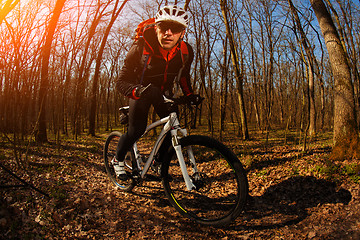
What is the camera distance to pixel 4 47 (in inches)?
203

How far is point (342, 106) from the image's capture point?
12.7ft

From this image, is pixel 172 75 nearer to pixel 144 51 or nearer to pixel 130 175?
pixel 144 51

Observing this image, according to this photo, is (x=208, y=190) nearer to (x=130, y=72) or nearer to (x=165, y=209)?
(x=165, y=209)

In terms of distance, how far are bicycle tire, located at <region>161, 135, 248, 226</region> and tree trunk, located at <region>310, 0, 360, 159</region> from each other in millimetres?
2642

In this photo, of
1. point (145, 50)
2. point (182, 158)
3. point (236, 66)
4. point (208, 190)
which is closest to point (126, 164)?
point (182, 158)

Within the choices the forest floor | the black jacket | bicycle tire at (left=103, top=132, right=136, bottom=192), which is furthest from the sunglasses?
the forest floor

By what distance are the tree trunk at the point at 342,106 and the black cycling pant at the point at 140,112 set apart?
334cm

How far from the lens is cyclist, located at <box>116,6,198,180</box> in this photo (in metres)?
2.49

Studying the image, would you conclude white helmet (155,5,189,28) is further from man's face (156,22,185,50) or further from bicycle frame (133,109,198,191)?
bicycle frame (133,109,198,191)

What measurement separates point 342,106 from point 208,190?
318cm

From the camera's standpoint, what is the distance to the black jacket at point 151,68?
8.57 feet

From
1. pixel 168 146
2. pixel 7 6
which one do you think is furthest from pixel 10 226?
pixel 7 6

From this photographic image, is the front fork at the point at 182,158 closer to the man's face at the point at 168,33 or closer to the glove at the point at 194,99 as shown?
the glove at the point at 194,99

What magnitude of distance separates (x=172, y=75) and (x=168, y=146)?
1001mm
